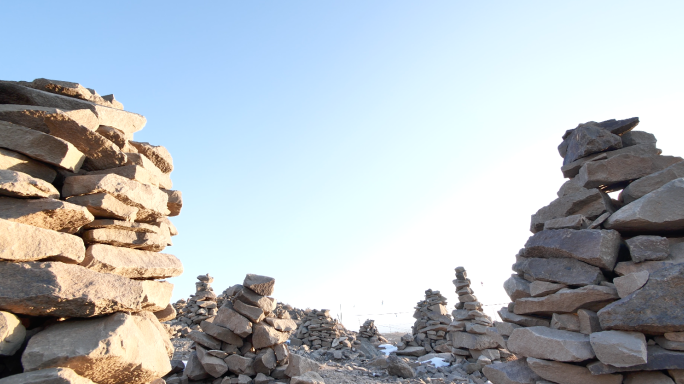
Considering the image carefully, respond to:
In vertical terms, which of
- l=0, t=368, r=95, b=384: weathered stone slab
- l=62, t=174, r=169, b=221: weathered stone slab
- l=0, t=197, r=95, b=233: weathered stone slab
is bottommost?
l=0, t=368, r=95, b=384: weathered stone slab

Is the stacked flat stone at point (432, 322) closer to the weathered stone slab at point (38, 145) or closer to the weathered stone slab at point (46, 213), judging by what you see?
the weathered stone slab at point (46, 213)

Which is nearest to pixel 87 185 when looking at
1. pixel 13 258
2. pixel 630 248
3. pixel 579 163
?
pixel 13 258

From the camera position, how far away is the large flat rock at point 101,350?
2127 mm

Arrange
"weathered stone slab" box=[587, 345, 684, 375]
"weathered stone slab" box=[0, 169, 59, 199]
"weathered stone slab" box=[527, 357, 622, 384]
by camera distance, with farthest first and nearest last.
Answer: "weathered stone slab" box=[527, 357, 622, 384] < "weathered stone slab" box=[587, 345, 684, 375] < "weathered stone slab" box=[0, 169, 59, 199]

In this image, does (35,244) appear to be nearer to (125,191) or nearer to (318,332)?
(125,191)

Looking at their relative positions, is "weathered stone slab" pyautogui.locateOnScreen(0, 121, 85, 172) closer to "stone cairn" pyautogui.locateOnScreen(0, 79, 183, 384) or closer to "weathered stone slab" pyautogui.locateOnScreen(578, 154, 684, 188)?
"stone cairn" pyautogui.locateOnScreen(0, 79, 183, 384)

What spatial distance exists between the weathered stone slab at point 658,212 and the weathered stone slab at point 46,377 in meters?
4.91

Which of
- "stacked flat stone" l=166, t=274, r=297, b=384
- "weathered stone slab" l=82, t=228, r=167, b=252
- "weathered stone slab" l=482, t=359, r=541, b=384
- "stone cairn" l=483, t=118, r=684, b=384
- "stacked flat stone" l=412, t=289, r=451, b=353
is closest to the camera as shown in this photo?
"weathered stone slab" l=82, t=228, r=167, b=252

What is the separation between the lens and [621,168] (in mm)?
4117

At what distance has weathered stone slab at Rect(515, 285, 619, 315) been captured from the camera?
140 inches

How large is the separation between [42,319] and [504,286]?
4.90 metres

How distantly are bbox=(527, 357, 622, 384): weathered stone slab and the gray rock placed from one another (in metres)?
1.19

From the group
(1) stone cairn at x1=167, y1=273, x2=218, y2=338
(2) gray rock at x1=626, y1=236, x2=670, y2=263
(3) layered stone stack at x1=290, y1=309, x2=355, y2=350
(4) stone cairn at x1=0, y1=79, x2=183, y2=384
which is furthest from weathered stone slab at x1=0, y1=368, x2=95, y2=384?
(3) layered stone stack at x1=290, y1=309, x2=355, y2=350

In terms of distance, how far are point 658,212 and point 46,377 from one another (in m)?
5.16
